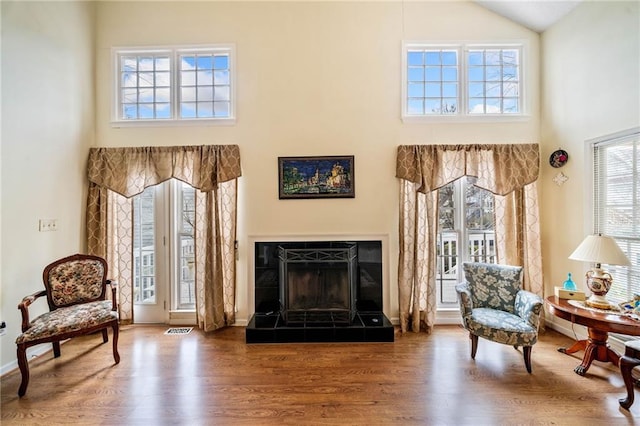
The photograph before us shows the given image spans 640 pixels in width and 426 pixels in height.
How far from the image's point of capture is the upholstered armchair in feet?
7.88

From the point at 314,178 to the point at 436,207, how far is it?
1549 mm

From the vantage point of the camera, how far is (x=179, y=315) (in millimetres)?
3449

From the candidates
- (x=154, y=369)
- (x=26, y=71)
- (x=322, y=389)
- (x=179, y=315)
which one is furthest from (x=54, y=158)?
(x=322, y=389)

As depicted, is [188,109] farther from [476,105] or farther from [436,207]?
[476,105]

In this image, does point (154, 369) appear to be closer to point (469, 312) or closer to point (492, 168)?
point (469, 312)

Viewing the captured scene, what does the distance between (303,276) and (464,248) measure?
212cm

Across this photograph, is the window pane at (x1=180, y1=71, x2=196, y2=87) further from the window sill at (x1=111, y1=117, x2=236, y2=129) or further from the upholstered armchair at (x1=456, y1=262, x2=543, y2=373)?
the upholstered armchair at (x1=456, y1=262, x2=543, y2=373)

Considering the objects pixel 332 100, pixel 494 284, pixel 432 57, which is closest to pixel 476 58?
pixel 432 57

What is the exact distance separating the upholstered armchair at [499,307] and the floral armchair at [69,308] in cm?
343

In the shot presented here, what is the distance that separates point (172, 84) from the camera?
11.6 feet

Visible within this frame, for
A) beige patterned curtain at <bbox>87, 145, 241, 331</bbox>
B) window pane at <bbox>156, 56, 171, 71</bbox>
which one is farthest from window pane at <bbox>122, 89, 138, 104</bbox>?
beige patterned curtain at <bbox>87, 145, 241, 331</bbox>

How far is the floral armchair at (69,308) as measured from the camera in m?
2.21

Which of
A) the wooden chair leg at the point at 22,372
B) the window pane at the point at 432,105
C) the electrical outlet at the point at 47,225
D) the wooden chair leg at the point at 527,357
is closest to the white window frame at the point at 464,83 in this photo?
the window pane at the point at 432,105

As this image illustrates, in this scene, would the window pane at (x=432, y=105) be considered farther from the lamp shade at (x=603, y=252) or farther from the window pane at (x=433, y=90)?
the lamp shade at (x=603, y=252)
